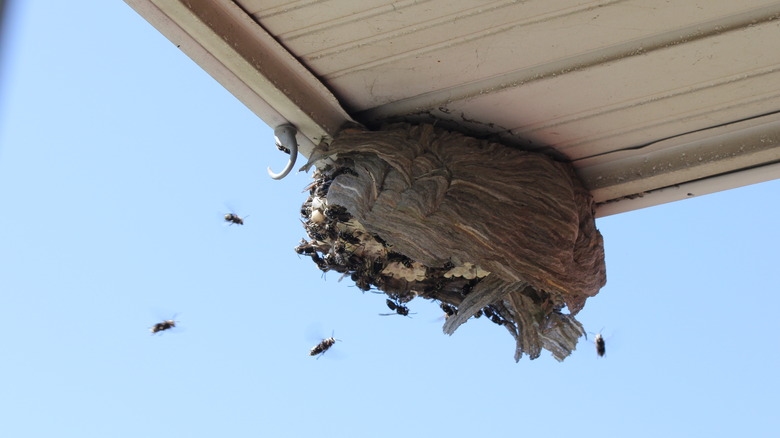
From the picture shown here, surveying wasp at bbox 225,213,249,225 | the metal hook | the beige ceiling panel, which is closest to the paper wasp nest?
the metal hook

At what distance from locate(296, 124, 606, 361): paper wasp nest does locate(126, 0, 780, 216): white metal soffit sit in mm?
152

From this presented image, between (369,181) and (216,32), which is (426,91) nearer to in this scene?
(369,181)

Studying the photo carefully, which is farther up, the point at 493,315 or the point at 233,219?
the point at 233,219

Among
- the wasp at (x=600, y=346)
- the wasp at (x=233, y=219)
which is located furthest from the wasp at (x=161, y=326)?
the wasp at (x=600, y=346)

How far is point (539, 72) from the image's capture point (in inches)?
129

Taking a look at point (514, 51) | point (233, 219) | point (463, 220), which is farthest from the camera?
point (233, 219)

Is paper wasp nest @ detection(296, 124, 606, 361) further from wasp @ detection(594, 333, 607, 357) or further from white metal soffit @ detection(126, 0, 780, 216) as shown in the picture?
wasp @ detection(594, 333, 607, 357)

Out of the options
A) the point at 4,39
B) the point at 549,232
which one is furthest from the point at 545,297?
the point at 4,39

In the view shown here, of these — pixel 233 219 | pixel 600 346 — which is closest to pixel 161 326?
pixel 233 219

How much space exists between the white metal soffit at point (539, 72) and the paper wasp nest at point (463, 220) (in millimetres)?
152

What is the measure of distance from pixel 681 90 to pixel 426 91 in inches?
39.6

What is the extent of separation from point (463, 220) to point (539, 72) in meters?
0.65

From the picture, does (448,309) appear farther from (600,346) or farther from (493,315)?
(600,346)

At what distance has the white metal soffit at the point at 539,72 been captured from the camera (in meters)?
2.98
